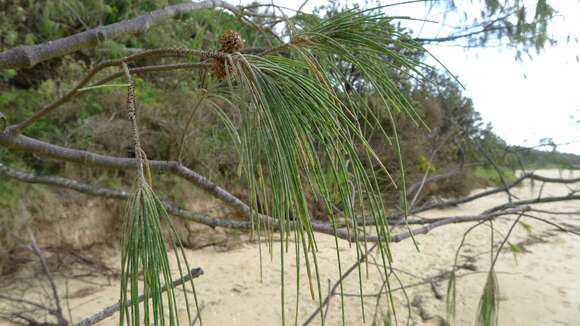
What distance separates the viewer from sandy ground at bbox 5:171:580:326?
197 centimetres

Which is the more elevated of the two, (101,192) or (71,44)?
(71,44)

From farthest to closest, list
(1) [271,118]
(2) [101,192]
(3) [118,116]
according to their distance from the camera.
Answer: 1. (3) [118,116]
2. (2) [101,192]
3. (1) [271,118]

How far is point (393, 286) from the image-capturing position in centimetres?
238

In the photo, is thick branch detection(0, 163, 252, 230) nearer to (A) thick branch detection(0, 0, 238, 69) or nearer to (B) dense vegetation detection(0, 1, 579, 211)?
(A) thick branch detection(0, 0, 238, 69)

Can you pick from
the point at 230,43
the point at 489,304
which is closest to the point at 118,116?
the point at 489,304

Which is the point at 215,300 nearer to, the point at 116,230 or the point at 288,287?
the point at 288,287

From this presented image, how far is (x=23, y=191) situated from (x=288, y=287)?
163 centimetres

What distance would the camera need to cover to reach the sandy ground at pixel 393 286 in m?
1.97

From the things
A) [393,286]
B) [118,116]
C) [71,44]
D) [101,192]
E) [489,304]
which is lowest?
[393,286]

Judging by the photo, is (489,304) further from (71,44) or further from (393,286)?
(393,286)

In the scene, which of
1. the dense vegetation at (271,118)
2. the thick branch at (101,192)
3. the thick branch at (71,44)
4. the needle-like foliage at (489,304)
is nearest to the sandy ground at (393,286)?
the dense vegetation at (271,118)

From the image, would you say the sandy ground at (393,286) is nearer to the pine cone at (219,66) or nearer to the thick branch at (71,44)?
the thick branch at (71,44)

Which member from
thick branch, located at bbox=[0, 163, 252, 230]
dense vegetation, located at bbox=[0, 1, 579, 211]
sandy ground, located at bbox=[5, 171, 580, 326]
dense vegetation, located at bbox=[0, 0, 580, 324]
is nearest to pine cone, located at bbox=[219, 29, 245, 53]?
dense vegetation, located at bbox=[0, 0, 580, 324]

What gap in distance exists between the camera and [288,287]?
7.52 feet
